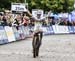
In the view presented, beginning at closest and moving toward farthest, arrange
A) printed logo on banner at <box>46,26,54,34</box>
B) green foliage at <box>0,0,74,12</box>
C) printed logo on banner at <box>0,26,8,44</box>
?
printed logo on banner at <box>0,26,8,44</box>, printed logo on banner at <box>46,26,54,34</box>, green foliage at <box>0,0,74,12</box>

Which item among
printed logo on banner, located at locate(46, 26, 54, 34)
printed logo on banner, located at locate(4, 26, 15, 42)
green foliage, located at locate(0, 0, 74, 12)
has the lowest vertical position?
green foliage, located at locate(0, 0, 74, 12)

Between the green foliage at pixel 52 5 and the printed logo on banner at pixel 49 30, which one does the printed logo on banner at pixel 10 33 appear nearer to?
the printed logo on banner at pixel 49 30

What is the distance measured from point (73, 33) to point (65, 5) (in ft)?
81.5

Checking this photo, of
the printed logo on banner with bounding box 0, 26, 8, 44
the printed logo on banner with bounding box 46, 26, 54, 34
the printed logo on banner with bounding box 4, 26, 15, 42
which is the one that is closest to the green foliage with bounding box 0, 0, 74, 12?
the printed logo on banner with bounding box 46, 26, 54, 34

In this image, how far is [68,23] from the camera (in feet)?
146

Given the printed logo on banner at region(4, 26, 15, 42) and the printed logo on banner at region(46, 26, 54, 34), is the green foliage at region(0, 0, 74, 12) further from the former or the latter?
the printed logo on banner at region(4, 26, 15, 42)

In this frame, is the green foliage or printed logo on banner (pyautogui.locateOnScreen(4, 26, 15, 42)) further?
the green foliage

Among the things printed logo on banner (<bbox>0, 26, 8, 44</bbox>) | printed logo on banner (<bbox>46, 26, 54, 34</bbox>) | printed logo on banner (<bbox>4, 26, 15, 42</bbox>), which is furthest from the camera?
printed logo on banner (<bbox>46, 26, 54, 34</bbox>)

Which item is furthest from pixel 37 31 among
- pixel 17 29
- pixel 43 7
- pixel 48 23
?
pixel 43 7

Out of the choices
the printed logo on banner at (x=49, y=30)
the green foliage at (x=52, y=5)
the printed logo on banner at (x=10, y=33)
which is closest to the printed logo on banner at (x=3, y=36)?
the printed logo on banner at (x=10, y=33)

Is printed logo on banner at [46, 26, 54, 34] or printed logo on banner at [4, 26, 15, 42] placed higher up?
printed logo on banner at [4, 26, 15, 42]

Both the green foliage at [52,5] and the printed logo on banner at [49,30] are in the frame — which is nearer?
the printed logo on banner at [49,30]

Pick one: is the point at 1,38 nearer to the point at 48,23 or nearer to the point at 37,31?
the point at 37,31

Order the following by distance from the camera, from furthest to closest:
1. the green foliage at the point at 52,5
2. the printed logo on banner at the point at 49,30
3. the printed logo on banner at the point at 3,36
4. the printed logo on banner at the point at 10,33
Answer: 1. the green foliage at the point at 52,5
2. the printed logo on banner at the point at 49,30
3. the printed logo on banner at the point at 10,33
4. the printed logo on banner at the point at 3,36
